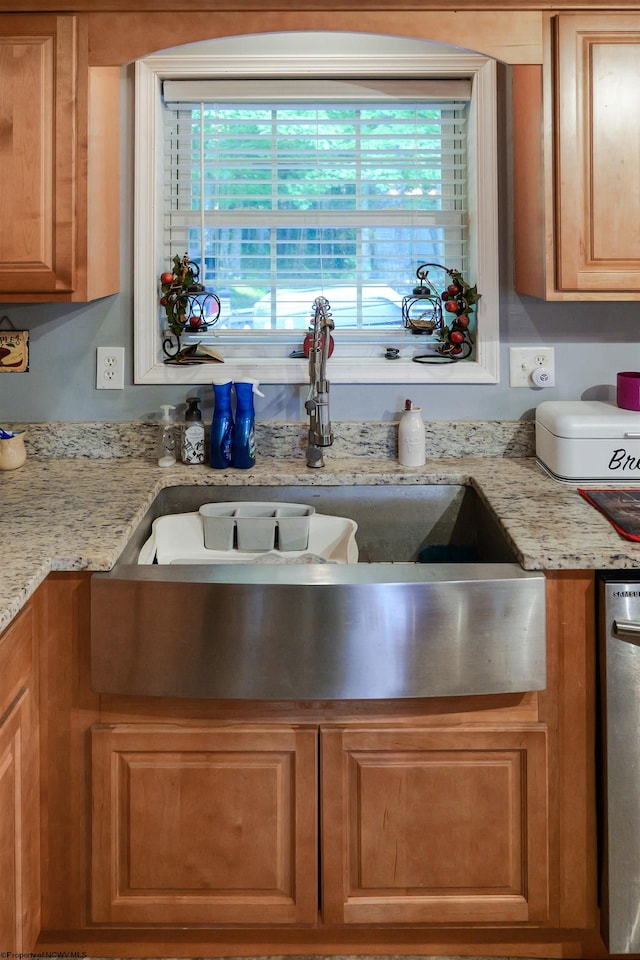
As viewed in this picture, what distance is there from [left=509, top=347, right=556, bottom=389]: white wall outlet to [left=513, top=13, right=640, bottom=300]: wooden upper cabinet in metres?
0.34

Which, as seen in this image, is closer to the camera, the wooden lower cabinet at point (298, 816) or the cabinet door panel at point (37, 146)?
the wooden lower cabinet at point (298, 816)

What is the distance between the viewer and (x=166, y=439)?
2312mm

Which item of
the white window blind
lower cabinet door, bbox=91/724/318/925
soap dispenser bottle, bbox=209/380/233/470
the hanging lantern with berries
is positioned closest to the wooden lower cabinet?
lower cabinet door, bbox=91/724/318/925

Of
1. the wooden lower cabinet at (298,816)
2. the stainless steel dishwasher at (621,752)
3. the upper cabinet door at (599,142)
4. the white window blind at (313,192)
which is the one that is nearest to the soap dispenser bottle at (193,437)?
the white window blind at (313,192)

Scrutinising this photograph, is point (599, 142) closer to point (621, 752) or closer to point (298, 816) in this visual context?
A: point (621, 752)

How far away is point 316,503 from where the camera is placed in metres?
2.18

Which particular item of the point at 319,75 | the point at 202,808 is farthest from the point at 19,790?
the point at 319,75

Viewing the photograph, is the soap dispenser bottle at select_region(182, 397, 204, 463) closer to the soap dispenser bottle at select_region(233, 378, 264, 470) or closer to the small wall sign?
the soap dispenser bottle at select_region(233, 378, 264, 470)

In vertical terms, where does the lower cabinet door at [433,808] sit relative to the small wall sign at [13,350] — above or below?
below

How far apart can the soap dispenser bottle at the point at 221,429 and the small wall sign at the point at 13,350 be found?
538 mm

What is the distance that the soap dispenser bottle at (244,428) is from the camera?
7.39ft

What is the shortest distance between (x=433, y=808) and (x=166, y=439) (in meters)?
1.17

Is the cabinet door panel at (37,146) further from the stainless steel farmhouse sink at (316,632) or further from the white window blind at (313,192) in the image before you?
the stainless steel farmhouse sink at (316,632)

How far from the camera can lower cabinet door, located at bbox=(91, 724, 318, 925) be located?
5.20ft
